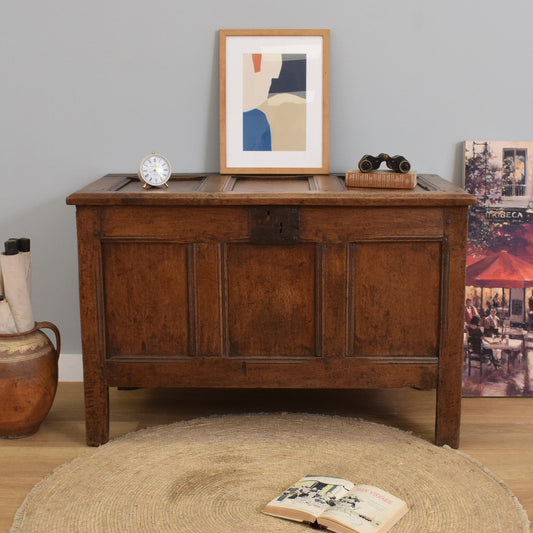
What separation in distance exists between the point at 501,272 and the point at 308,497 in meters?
1.41

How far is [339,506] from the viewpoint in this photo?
2.25 meters

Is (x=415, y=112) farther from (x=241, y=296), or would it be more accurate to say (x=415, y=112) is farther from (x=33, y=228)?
(x=33, y=228)

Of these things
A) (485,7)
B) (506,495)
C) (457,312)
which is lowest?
(506,495)

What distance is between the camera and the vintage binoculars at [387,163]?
2.67 meters

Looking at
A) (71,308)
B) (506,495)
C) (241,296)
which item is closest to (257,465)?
(241,296)

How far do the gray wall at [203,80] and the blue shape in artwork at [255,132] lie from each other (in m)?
0.14

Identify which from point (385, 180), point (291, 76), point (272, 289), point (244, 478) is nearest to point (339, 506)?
point (244, 478)

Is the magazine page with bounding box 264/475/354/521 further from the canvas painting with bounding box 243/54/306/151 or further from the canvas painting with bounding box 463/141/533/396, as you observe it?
the canvas painting with bounding box 243/54/306/151

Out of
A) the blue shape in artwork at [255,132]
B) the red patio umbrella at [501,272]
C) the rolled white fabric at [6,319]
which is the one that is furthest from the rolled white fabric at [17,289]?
the red patio umbrella at [501,272]

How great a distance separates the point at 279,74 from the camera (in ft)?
10.1

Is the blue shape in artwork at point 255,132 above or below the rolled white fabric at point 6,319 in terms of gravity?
above

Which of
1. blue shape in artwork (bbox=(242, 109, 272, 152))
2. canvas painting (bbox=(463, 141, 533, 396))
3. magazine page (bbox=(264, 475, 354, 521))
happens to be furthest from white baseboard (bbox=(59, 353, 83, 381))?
canvas painting (bbox=(463, 141, 533, 396))

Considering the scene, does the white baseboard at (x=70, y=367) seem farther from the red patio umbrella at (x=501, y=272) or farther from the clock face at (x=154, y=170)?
the red patio umbrella at (x=501, y=272)

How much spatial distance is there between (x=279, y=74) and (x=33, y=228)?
4.03 feet
